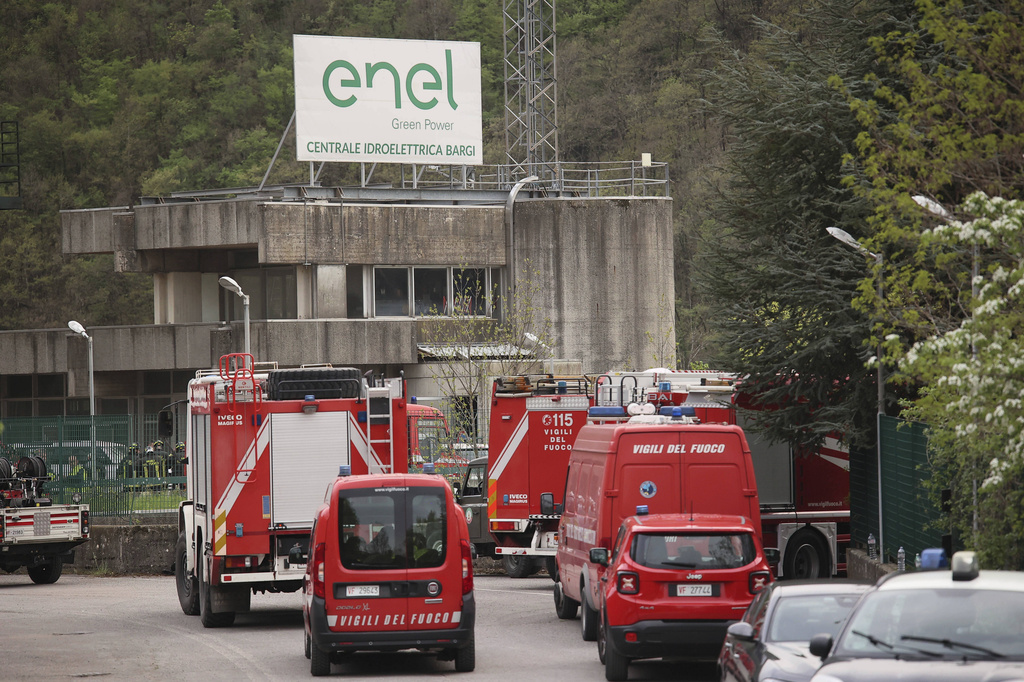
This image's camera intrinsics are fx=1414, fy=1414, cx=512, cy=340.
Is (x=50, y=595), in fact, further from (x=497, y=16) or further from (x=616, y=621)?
(x=497, y=16)

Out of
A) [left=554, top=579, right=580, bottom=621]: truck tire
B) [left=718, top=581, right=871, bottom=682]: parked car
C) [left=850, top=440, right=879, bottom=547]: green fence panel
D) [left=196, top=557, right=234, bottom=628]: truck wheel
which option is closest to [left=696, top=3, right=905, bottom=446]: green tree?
[left=850, top=440, right=879, bottom=547]: green fence panel

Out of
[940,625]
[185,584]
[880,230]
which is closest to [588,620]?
[880,230]

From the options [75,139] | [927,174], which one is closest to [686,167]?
[75,139]

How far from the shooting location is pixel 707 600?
13.8 meters

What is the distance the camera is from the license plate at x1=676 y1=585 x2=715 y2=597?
13.8 m

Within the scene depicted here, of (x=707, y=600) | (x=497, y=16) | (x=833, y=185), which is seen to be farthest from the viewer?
(x=497, y=16)

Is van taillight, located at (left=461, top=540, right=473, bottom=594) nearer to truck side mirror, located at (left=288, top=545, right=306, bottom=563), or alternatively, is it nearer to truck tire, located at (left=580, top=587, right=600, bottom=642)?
truck tire, located at (left=580, top=587, right=600, bottom=642)

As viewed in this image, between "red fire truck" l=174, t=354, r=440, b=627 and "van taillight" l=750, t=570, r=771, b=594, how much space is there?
242 inches

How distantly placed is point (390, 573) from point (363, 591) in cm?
33

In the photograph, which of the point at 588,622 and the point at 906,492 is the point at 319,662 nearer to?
the point at 588,622

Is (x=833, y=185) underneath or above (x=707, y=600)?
above

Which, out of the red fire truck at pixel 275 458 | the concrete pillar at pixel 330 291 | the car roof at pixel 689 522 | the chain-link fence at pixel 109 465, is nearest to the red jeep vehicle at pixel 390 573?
the car roof at pixel 689 522

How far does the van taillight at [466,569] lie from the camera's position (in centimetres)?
1484

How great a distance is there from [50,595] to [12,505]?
7.82ft
